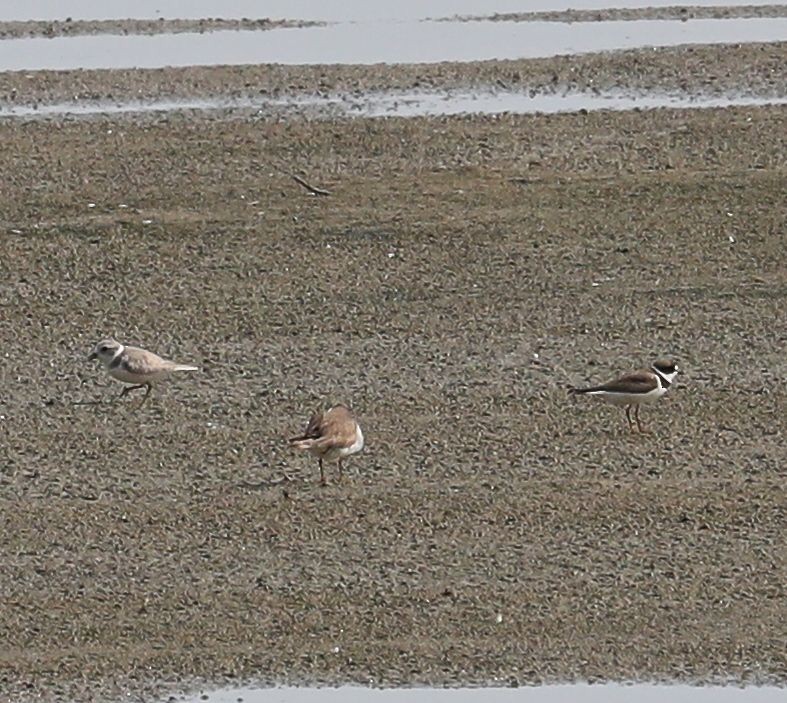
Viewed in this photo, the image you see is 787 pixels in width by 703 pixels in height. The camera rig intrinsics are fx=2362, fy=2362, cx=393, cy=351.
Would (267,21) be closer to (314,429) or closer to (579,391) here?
(579,391)

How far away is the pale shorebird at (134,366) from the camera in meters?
11.9

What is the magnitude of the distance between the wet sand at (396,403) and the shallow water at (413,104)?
1.12 feet

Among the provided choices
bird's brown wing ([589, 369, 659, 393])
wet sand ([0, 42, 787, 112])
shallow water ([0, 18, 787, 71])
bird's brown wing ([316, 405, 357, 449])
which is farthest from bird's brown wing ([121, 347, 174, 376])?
shallow water ([0, 18, 787, 71])

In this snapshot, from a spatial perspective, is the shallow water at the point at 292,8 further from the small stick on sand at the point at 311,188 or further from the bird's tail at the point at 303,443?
the bird's tail at the point at 303,443

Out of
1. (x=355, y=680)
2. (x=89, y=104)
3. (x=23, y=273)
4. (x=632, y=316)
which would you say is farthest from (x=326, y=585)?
(x=89, y=104)

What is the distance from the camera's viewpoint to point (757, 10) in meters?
21.5

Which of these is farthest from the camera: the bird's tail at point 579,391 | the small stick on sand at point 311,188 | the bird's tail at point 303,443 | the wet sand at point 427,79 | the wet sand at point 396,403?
the wet sand at point 427,79

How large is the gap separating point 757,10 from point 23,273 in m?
9.55

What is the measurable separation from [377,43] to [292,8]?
6.76 feet

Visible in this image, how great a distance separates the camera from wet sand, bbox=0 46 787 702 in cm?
916

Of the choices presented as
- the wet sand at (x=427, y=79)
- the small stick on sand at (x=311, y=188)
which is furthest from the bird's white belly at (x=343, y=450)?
the wet sand at (x=427, y=79)

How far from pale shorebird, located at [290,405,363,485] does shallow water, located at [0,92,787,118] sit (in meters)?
6.95

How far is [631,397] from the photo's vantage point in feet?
37.2

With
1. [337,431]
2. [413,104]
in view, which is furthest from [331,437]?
[413,104]
